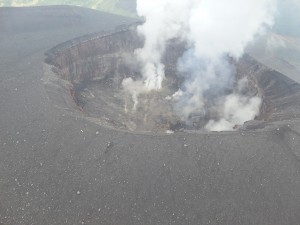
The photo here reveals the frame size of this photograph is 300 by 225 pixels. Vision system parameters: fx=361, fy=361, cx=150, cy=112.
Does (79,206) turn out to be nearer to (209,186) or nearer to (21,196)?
(21,196)

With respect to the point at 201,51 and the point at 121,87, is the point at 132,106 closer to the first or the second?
the point at 121,87

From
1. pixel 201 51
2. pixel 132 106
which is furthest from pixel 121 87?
pixel 201 51

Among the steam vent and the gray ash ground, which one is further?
the gray ash ground

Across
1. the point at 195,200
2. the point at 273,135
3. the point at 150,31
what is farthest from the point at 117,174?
the point at 150,31

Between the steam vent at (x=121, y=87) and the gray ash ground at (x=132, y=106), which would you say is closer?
the steam vent at (x=121, y=87)
